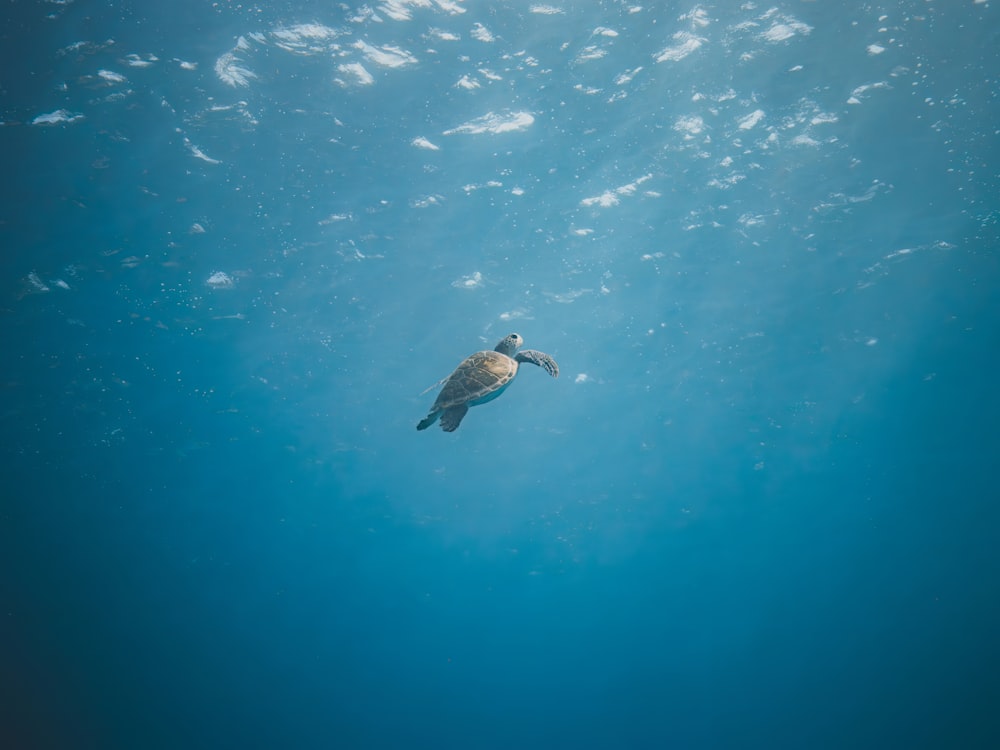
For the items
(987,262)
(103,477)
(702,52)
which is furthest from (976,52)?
(103,477)

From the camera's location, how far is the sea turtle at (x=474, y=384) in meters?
5.92

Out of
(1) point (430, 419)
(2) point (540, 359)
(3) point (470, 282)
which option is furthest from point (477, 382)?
(3) point (470, 282)

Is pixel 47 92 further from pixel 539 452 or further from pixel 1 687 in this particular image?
pixel 1 687

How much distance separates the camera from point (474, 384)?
6.04 meters

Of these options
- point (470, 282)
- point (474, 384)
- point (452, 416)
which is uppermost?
point (474, 384)

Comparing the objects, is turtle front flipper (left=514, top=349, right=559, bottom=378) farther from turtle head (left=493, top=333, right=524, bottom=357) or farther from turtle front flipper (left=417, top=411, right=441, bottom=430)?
turtle front flipper (left=417, top=411, right=441, bottom=430)

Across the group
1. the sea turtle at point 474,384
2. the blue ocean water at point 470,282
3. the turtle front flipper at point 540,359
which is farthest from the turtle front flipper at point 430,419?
the blue ocean water at point 470,282

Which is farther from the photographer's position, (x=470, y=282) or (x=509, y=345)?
(x=470, y=282)

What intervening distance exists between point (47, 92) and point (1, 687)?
61.9 m

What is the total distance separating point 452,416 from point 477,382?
548 millimetres

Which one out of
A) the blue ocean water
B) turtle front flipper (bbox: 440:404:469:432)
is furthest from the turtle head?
the blue ocean water

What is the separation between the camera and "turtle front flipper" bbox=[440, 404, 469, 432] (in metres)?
5.76

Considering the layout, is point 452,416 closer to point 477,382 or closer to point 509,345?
point 477,382

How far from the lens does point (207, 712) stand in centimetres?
6912
